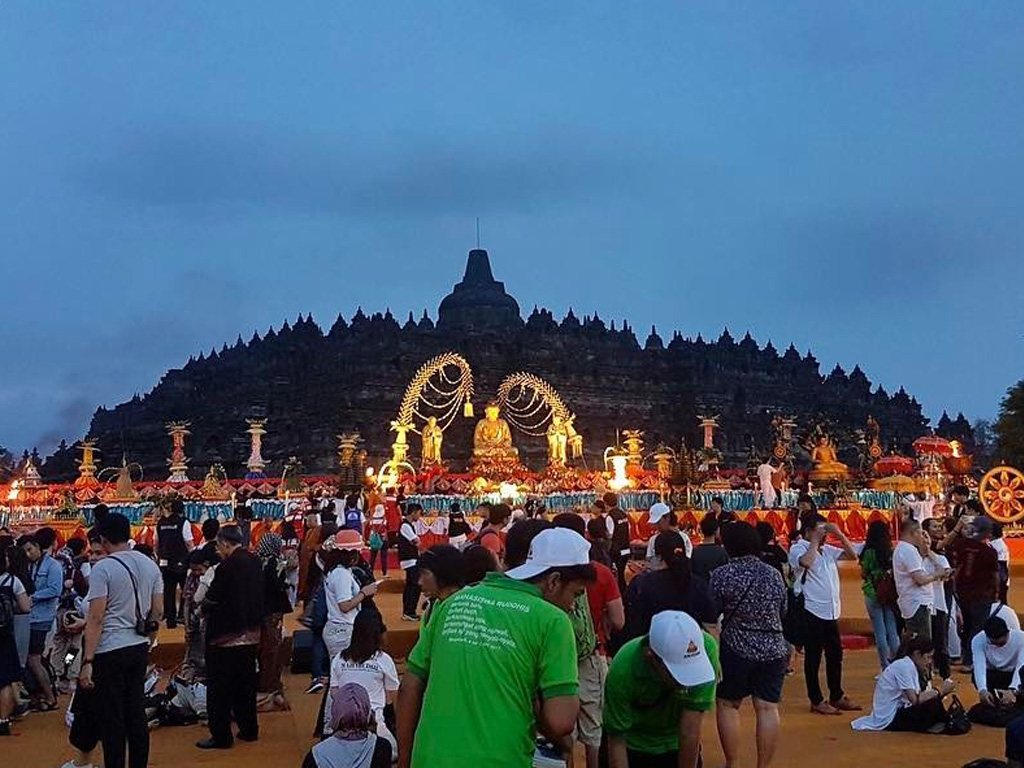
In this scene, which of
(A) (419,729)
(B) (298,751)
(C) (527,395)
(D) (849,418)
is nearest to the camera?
(A) (419,729)

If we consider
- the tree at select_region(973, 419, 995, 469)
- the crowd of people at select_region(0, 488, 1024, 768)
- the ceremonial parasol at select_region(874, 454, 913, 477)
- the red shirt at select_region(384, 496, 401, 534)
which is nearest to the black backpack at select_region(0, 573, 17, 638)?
the crowd of people at select_region(0, 488, 1024, 768)

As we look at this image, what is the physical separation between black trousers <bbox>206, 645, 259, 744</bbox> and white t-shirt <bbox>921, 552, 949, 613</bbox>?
15.9ft

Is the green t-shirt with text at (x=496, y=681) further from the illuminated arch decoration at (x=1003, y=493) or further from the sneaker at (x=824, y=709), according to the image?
the illuminated arch decoration at (x=1003, y=493)

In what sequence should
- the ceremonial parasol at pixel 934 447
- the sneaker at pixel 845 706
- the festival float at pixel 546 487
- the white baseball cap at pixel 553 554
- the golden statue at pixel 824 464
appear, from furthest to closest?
the ceremonial parasol at pixel 934 447
the golden statue at pixel 824 464
the festival float at pixel 546 487
the sneaker at pixel 845 706
the white baseball cap at pixel 553 554

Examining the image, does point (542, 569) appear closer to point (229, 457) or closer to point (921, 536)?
point (921, 536)

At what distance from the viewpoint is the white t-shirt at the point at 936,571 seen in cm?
759

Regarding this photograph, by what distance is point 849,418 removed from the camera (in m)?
57.6

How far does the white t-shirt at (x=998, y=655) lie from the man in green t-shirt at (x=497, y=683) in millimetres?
5135

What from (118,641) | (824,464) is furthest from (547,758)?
(824,464)

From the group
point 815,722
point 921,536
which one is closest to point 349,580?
point 815,722

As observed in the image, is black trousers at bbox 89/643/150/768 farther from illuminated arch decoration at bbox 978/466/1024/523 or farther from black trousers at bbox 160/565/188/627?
illuminated arch decoration at bbox 978/466/1024/523

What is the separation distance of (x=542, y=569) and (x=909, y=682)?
4824 millimetres

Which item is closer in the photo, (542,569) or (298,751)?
(542,569)

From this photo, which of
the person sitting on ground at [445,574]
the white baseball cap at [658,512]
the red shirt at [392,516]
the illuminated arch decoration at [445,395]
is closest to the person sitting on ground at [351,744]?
the person sitting on ground at [445,574]
